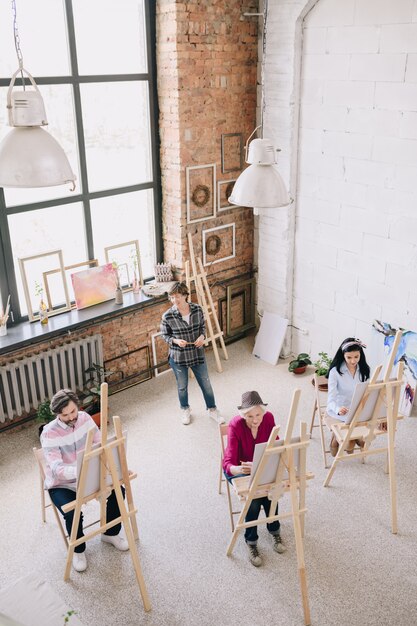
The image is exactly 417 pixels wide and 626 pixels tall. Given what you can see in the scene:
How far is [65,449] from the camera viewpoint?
421 cm

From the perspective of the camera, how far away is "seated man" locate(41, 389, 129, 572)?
4108mm

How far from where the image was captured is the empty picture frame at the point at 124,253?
253 inches

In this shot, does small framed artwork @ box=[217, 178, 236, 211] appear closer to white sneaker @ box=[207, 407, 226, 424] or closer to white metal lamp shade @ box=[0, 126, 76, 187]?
white sneaker @ box=[207, 407, 226, 424]

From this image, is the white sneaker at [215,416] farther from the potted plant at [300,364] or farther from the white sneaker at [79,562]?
the white sneaker at [79,562]

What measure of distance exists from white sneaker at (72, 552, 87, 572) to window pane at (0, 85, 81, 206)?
319 centimetres

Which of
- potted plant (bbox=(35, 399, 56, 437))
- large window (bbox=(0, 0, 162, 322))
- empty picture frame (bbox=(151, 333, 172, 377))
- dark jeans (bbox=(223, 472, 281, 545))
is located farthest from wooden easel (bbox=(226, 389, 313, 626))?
large window (bbox=(0, 0, 162, 322))

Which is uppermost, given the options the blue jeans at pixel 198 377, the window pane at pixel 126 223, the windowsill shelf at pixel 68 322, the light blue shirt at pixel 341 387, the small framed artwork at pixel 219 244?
the window pane at pixel 126 223

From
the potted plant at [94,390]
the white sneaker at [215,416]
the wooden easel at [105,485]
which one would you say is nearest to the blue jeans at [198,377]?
the white sneaker at [215,416]

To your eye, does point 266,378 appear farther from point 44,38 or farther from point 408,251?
point 44,38

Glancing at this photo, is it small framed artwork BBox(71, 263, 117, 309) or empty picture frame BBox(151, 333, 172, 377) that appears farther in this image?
empty picture frame BBox(151, 333, 172, 377)

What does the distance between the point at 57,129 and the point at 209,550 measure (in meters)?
4.09

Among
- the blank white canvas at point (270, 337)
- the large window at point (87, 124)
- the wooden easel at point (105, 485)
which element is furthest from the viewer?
the blank white canvas at point (270, 337)

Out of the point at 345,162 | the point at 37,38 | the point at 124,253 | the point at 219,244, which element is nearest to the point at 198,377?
the point at 124,253

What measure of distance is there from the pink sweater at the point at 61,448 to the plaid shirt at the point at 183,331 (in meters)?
1.73
